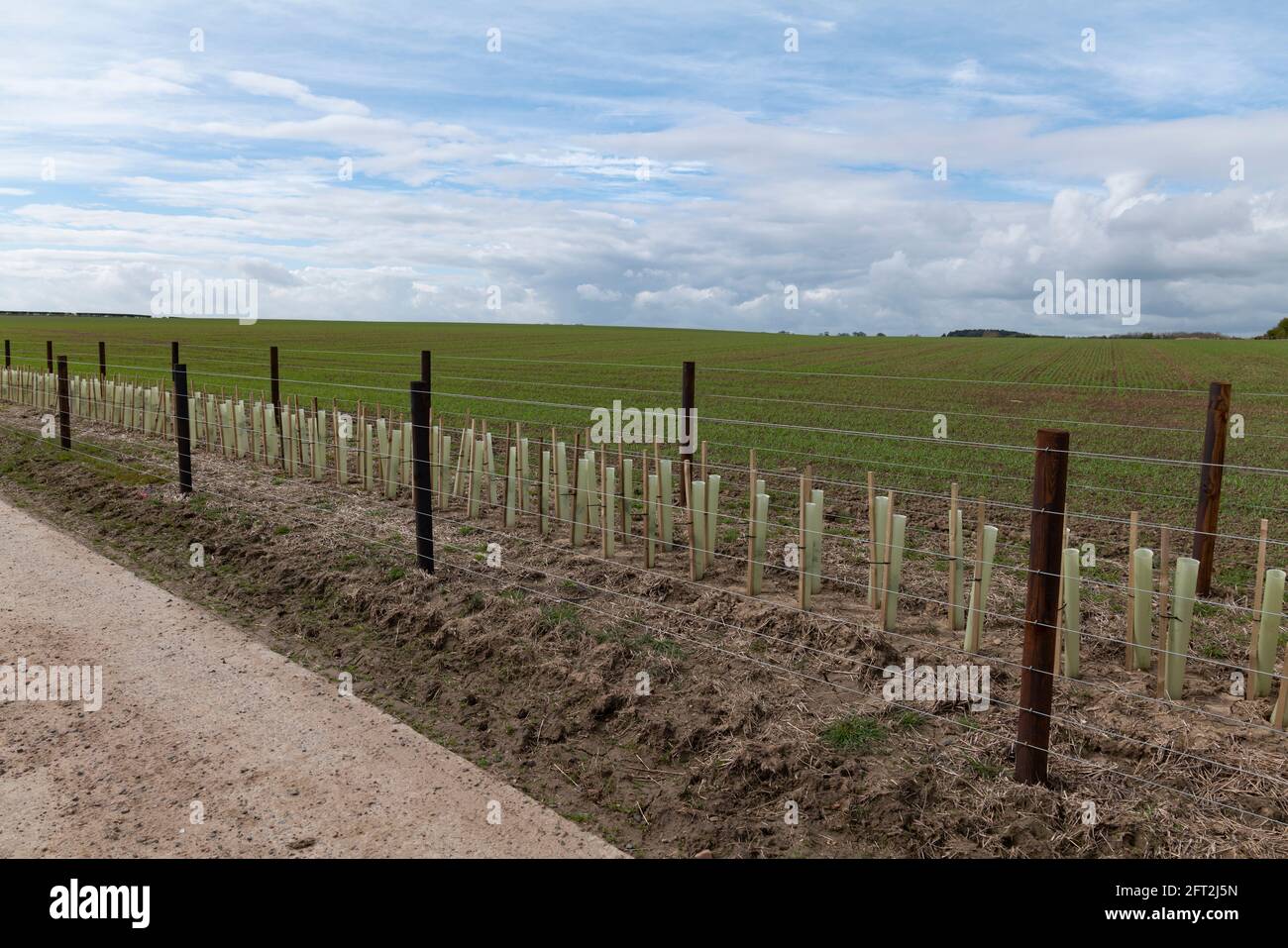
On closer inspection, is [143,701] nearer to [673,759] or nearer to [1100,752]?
[673,759]

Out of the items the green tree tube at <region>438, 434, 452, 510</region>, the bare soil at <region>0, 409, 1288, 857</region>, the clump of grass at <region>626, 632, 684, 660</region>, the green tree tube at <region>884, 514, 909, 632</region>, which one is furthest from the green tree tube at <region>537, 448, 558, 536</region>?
the green tree tube at <region>884, 514, 909, 632</region>

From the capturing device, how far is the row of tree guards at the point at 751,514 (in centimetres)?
406

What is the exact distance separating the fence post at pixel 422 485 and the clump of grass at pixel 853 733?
149 inches

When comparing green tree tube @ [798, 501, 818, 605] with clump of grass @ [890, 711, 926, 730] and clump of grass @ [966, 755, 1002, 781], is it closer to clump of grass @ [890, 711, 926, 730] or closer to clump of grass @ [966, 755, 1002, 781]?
clump of grass @ [890, 711, 926, 730]

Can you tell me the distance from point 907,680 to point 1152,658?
1591mm

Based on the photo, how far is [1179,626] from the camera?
4.80 metres

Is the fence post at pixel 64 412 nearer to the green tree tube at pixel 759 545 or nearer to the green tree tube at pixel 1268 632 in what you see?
the green tree tube at pixel 759 545

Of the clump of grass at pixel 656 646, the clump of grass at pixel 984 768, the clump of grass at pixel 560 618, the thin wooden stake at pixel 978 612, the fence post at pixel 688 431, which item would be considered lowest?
the clump of grass at pixel 984 768

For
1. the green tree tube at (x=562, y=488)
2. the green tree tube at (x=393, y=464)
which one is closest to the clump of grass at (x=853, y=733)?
the green tree tube at (x=562, y=488)

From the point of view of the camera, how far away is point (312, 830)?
146 inches

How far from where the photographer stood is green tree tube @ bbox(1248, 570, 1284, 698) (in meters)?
4.67

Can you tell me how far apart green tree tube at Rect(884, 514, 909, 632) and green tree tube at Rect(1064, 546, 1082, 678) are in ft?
3.30

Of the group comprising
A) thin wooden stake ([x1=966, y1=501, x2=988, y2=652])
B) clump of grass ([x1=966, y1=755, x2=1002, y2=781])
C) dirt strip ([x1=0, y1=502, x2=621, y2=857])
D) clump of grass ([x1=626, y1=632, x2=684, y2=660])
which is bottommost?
dirt strip ([x1=0, y1=502, x2=621, y2=857])
